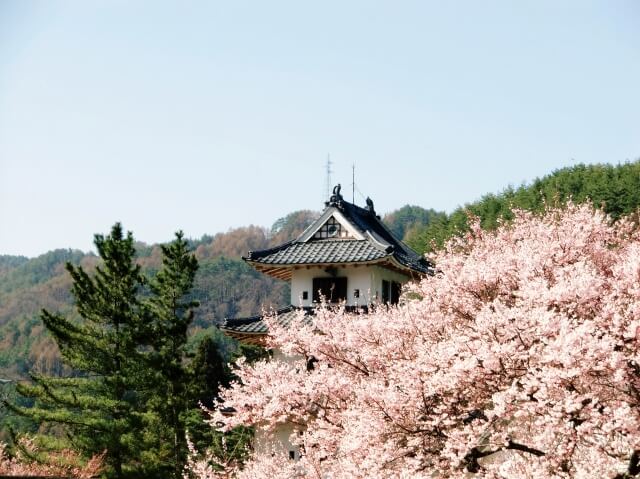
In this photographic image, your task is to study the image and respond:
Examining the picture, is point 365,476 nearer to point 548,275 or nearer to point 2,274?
point 548,275

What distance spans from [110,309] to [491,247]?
1429 centimetres

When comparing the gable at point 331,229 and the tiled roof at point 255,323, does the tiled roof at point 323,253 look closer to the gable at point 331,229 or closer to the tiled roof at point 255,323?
the gable at point 331,229

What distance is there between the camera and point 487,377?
367 inches

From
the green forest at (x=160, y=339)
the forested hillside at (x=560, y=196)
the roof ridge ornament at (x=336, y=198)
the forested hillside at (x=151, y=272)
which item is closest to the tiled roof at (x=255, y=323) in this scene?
the green forest at (x=160, y=339)

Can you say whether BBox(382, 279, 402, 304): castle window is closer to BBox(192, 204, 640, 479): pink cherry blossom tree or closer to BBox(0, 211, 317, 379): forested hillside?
BBox(192, 204, 640, 479): pink cherry blossom tree

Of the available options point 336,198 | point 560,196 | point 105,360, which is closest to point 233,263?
point 560,196

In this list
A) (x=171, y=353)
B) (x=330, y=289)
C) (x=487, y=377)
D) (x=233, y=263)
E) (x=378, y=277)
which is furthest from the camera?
(x=233, y=263)

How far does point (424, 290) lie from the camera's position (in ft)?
41.0

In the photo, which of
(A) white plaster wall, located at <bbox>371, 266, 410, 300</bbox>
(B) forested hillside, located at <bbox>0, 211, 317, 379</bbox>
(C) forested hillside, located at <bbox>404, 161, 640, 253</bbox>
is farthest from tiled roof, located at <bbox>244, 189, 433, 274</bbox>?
(B) forested hillside, located at <bbox>0, 211, 317, 379</bbox>

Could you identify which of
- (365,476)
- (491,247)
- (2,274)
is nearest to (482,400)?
(365,476)

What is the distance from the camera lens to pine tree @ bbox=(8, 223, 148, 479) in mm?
23172

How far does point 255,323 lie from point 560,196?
1913cm

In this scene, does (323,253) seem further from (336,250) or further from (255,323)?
(255,323)

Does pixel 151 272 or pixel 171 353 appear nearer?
pixel 171 353
